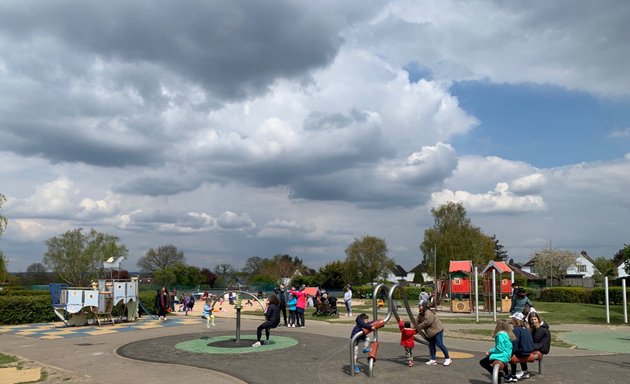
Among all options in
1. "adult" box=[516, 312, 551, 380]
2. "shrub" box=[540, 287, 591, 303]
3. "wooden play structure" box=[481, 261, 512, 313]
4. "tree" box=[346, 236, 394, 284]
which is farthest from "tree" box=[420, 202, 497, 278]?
"adult" box=[516, 312, 551, 380]

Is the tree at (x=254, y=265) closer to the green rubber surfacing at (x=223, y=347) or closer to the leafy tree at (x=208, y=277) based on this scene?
the leafy tree at (x=208, y=277)

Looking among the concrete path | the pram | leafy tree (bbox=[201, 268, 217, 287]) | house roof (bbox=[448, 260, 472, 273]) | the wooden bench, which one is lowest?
leafy tree (bbox=[201, 268, 217, 287])

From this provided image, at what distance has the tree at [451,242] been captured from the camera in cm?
6888

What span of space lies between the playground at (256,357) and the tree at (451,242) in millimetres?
48700

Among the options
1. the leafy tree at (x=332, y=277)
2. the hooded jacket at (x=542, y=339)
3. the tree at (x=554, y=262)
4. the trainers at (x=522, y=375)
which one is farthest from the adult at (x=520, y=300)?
Result: the tree at (x=554, y=262)

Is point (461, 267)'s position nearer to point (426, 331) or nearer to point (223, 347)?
point (223, 347)

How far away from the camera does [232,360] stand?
501 inches

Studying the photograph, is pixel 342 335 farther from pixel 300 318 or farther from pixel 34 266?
pixel 34 266

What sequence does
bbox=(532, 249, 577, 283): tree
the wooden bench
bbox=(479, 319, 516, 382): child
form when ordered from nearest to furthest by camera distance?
the wooden bench → bbox=(479, 319, 516, 382): child → bbox=(532, 249, 577, 283): tree

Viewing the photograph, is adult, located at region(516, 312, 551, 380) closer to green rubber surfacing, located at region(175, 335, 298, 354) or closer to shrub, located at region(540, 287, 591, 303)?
green rubber surfacing, located at region(175, 335, 298, 354)

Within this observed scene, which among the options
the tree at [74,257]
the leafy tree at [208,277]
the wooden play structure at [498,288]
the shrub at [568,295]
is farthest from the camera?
the leafy tree at [208,277]

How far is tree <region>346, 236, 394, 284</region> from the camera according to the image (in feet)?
263

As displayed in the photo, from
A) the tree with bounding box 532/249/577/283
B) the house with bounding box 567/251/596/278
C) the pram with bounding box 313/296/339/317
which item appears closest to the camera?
the pram with bounding box 313/296/339/317

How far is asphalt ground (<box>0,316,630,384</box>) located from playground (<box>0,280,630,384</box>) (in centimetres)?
2
